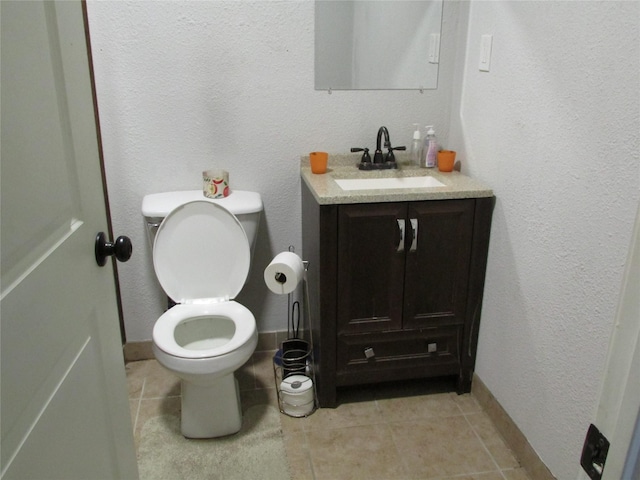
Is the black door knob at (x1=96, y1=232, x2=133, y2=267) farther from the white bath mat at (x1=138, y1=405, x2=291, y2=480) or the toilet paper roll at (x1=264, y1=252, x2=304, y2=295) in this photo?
the white bath mat at (x1=138, y1=405, x2=291, y2=480)

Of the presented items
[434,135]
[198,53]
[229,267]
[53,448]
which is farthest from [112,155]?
[53,448]

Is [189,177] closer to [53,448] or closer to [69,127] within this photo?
[69,127]

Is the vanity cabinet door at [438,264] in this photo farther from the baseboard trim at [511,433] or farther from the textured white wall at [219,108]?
the textured white wall at [219,108]

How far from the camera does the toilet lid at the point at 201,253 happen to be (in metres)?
1.99

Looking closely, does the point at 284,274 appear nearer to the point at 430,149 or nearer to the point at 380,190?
the point at 380,190

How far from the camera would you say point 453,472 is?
1.75 metres

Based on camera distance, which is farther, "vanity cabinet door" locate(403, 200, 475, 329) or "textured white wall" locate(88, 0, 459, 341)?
"textured white wall" locate(88, 0, 459, 341)

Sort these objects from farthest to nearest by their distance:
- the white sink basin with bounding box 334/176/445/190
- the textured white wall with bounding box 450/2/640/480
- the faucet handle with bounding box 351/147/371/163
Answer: the faucet handle with bounding box 351/147/371/163
the white sink basin with bounding box 334/176/445/190
the textured white wall with bounding box 450/2/640/480

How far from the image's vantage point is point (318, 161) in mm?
2143

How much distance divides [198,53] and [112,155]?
54 cm

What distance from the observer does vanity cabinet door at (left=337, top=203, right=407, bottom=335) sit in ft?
6.07

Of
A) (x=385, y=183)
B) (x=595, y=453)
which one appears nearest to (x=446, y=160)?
(x=385, y=183)

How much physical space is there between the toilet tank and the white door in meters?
0.97

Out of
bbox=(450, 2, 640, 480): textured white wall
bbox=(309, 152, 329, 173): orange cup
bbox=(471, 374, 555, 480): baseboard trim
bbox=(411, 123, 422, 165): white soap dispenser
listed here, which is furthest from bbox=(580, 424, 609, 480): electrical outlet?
bbox=(411, 123, 422, 165): white soap dispenser
